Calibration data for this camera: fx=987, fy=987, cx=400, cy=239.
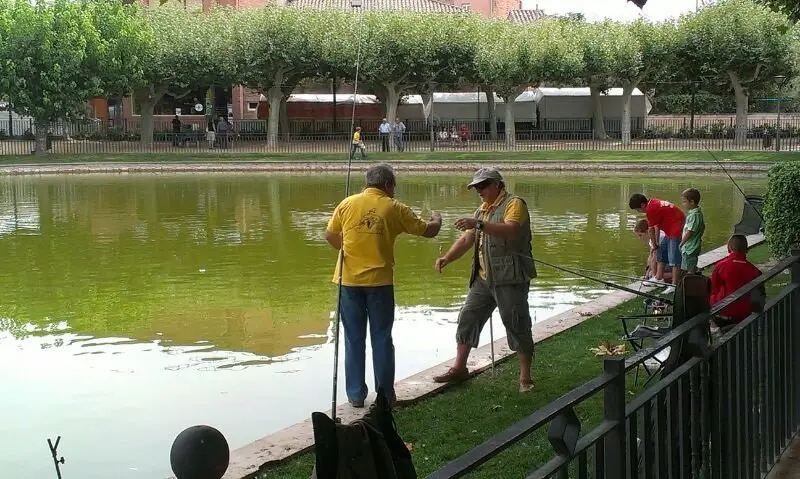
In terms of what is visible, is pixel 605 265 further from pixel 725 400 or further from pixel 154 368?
pixel 725 400

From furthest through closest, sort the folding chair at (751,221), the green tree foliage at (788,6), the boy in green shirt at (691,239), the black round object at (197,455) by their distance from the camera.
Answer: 1. the folding chair at (751,221)
2. the green tree foliage at (788,6)
3. the boy in green shirt at (691,239)
4. the black round object at (197,455)

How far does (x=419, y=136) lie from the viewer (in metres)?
53.0

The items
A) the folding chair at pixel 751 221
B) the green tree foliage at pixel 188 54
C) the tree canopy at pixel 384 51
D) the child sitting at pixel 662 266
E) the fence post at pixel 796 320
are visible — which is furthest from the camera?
the green tree foliage at pixel 188 54

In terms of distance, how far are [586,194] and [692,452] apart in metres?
24.2

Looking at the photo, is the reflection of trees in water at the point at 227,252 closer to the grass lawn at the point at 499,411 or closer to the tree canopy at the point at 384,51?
the grass lawn at the point at 499,411

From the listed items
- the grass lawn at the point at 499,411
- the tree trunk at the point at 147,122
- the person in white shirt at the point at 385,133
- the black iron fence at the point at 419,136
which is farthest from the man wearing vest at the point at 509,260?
the tree trunk at the point at 147,122

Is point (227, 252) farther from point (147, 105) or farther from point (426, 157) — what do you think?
point (147, 105)

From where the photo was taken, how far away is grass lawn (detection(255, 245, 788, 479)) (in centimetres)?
585

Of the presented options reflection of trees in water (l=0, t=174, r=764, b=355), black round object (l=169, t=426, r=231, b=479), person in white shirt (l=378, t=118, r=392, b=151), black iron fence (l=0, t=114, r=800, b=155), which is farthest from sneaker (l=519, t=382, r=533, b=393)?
person in white shirt (l=378, t=118, r=392, b=151)

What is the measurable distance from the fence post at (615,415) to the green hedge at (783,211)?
31.2ft

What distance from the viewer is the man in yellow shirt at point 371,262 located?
277 inches

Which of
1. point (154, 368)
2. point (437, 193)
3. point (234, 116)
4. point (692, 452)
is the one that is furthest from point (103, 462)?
point (234, 116)

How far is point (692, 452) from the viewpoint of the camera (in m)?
3.83

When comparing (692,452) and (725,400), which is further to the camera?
(725,400)
